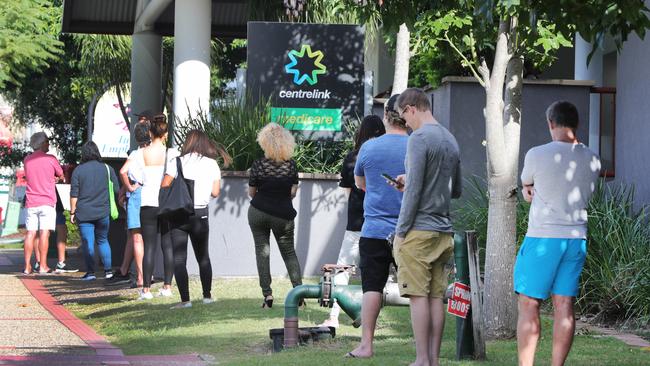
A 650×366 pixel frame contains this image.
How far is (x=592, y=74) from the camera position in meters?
15.7

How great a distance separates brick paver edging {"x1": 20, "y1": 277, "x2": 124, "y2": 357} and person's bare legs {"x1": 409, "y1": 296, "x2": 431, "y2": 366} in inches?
108

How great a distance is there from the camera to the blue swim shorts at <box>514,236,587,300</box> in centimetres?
697

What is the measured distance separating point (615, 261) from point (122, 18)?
1354 centimetres

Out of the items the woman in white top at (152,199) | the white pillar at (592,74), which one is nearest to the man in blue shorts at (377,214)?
the woman in white top at (152,199)

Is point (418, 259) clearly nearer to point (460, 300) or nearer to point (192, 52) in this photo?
point (460, 300)

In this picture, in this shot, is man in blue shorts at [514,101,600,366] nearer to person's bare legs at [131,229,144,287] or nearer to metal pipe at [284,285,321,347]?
metal pipe at [284,285,321,347]

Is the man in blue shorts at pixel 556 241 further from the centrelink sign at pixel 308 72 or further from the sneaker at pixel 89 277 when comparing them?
the sneaker at pixel 89 277

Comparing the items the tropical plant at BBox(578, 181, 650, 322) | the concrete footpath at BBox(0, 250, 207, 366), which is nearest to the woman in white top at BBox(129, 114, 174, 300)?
the concrete footpath at BBox(0, 250, 207, 366)

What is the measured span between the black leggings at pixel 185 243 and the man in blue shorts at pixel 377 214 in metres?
3.56

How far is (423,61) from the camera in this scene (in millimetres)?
17422

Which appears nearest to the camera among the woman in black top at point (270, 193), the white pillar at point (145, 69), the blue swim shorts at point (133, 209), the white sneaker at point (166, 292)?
the woman in black top at point (270, 193)

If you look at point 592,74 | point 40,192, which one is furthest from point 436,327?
point 40,192

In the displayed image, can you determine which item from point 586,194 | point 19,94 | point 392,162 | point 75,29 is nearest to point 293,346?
point 392,162

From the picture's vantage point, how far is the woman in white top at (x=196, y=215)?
38.1 ft
